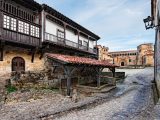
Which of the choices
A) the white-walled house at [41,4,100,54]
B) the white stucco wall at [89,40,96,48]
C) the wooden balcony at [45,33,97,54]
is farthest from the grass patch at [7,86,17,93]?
the white stucco wall at [89,40,96,48]

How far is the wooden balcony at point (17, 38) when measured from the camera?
12.3m

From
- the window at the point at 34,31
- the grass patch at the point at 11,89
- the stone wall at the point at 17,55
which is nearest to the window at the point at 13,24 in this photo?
the stone wall at the point at 17,55

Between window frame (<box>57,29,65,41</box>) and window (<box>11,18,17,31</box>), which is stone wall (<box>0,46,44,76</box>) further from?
window frame (<box>57,29,65,41</box>)

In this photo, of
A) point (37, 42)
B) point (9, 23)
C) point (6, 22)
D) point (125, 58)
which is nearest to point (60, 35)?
point (37, 42)

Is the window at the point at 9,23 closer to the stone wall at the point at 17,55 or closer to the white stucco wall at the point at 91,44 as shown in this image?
the stone wall at the point at 17,55

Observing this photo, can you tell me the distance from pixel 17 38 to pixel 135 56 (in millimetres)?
50957

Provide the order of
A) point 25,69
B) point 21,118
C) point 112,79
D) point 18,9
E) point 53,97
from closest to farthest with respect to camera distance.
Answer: point 21,118
point 53,97
point 18,9
point 25,69
point 112,79

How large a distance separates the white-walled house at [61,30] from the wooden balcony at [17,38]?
1.12 meters

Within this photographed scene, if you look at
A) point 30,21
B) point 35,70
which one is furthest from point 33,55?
point 30,21

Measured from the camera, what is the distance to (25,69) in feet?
49.5

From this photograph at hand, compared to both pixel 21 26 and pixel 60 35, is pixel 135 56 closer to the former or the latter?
pixel 60 35

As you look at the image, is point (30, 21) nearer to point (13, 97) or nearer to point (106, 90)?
point (13, 97)

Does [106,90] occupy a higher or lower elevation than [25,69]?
lower

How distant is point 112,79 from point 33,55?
890cm
